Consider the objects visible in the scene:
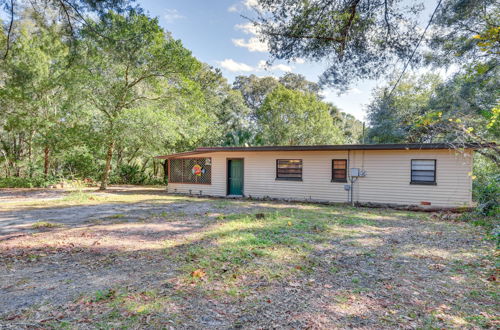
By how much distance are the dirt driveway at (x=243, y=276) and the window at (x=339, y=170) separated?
4654mm

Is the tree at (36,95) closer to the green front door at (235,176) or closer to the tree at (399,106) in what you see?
the green front door at (235,176)

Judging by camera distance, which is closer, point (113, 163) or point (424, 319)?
point (424, 319)

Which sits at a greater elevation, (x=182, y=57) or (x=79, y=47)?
(x=182, y=57)

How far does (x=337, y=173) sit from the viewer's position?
11.1 m

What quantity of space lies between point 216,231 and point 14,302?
3440 mm

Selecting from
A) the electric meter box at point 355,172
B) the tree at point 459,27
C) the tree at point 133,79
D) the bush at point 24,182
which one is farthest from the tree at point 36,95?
the tree at point 459,27

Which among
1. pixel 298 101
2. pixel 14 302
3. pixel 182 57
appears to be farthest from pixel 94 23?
pixel 298 101

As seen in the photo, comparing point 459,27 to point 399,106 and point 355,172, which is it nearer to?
point 355,172

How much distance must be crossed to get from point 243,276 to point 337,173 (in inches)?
336

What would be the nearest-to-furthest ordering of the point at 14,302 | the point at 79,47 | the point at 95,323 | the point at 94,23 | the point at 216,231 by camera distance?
the point at 95,323, the point at 14,302, the point at 94,23, the point at 79,47, the point at 216,231

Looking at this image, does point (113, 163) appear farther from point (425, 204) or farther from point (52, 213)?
point (425, 204)

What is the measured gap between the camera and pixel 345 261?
4020mm

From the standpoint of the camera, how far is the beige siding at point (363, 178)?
921cm

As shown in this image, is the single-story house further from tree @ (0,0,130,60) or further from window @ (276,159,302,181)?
tree @ (0,0,130,60)
